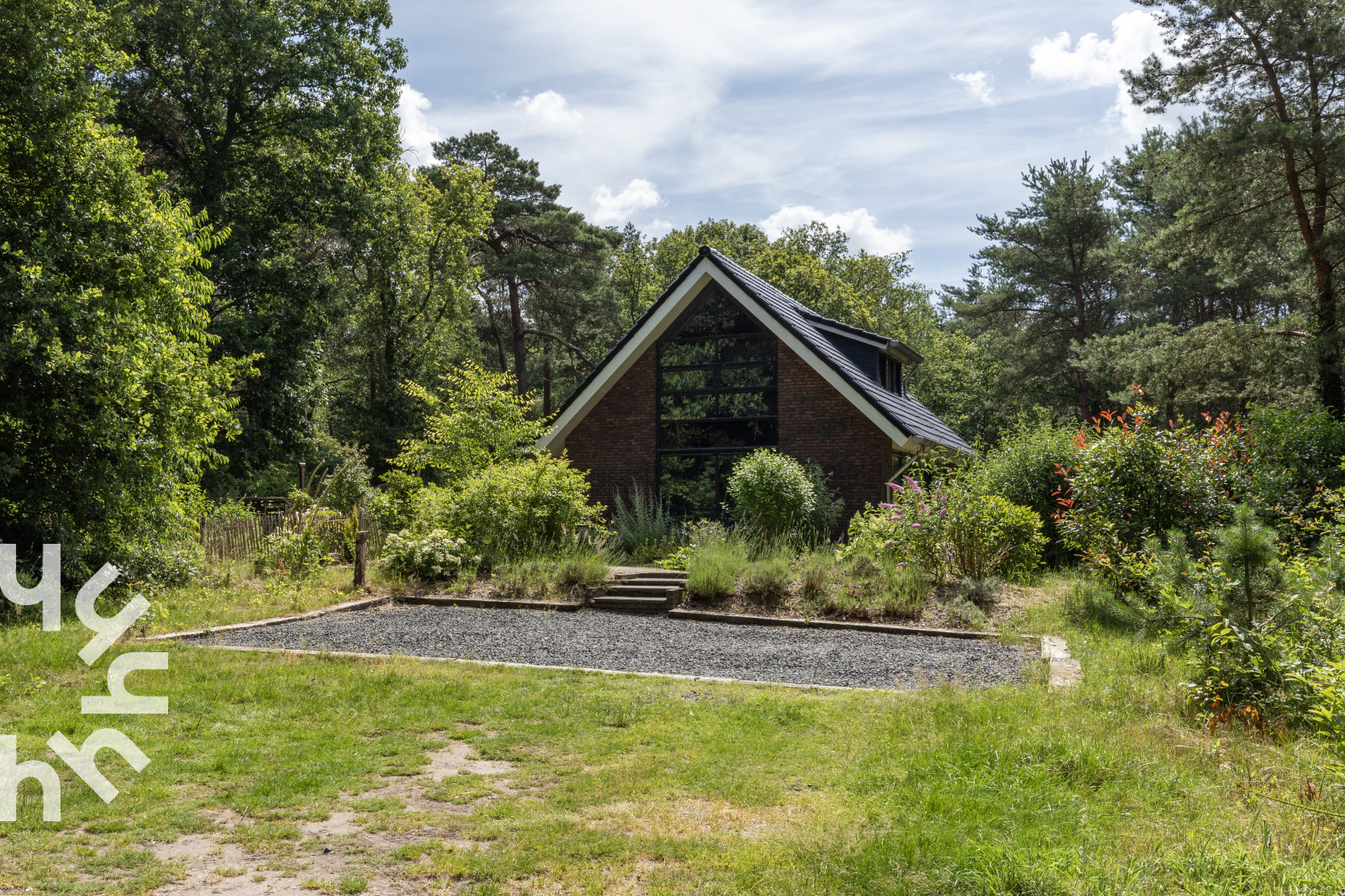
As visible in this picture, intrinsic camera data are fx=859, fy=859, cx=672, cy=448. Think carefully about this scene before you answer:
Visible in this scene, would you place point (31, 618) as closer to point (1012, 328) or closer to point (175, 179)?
point (175, 179)

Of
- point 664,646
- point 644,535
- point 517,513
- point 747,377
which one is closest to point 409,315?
point 747,377

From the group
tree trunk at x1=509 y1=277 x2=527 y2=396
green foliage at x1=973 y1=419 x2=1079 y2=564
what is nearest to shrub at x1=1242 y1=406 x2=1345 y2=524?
green foliage at x1=973 y1=419 x2=1079 y2=564

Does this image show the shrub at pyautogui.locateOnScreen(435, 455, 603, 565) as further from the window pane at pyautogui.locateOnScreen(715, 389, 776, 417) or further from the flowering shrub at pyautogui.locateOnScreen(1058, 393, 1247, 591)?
the flowering shrub at pyautogui.locateOnScreen(1058, 393, 1247, 591)

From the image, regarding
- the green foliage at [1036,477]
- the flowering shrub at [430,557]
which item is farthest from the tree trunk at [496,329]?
the green foliage at [1036,477]

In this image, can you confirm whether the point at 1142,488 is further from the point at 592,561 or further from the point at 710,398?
the point at 710,398

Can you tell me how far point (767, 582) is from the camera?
11.1 meters

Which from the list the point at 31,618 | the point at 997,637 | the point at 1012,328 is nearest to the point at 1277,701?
the point at 997,637

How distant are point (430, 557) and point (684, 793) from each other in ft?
30.3

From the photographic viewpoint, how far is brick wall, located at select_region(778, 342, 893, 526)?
673 inches

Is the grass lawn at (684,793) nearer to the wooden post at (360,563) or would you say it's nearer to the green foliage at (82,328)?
the green foliage at (82,328)

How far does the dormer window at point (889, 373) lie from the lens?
67.4 feet

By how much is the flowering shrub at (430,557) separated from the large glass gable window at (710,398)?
667cm

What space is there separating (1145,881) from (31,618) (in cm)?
1077

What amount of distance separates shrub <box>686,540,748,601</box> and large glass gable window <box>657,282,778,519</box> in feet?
21.7
